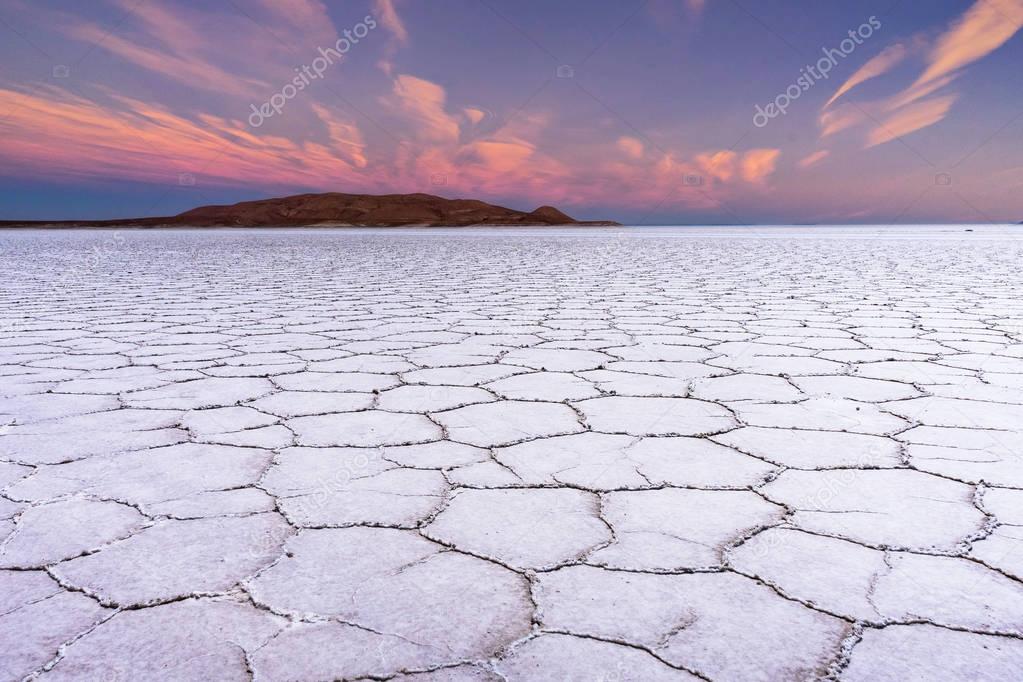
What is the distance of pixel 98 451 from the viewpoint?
5.10ft

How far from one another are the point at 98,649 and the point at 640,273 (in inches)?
233

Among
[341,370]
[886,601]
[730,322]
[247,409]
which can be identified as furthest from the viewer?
[730,322]

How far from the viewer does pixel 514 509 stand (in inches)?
49.3

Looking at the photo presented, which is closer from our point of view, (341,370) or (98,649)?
(98,649)

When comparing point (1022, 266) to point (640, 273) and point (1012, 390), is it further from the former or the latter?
point (1012, 390)

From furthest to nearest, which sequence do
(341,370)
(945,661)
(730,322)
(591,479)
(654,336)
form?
1. (730,322)
2. (654,336)
3. (341,370)
4. (591,479)
5. (945,661)

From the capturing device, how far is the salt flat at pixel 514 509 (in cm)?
87

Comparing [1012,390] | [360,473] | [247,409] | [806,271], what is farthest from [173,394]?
[806,271]

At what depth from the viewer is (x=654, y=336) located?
297 centimetres

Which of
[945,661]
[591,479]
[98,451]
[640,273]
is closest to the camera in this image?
[945,661]

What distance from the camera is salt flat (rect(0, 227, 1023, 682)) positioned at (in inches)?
34.2

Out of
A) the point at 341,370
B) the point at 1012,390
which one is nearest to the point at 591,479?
the point at 341,370

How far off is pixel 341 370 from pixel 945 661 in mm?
1852

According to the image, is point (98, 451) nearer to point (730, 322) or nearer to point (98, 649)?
point (98, 649)
